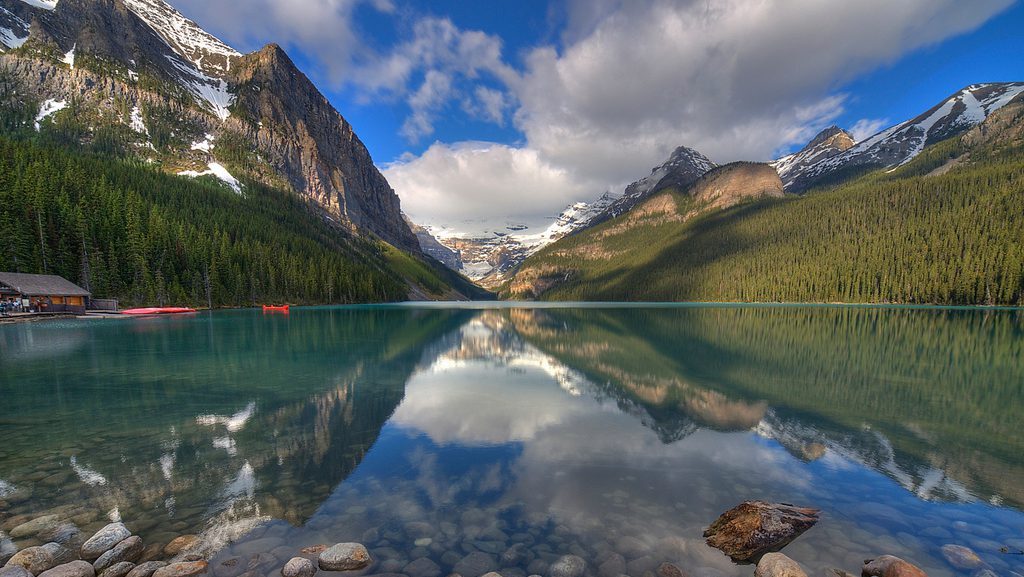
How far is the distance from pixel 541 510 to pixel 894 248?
6789 inches

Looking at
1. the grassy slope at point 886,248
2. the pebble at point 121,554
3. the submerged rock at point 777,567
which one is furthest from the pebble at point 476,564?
the grassy slope at point 886,248

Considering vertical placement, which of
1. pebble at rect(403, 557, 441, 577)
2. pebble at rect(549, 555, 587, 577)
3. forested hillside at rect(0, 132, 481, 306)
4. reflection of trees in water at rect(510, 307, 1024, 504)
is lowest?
reflection of trees in water at rect(510, 307, 1024, 504)

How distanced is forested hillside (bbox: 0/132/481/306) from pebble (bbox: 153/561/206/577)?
93.7 m

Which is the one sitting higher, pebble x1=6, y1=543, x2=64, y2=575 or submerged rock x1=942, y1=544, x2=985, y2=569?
pebble x1=6, y1=543, x2=64, y2=575

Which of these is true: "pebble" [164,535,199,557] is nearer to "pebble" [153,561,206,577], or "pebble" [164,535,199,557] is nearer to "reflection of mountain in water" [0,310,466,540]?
"reflection of mountain in water" [0,310,466,540]

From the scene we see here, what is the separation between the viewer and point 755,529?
8.20 meters

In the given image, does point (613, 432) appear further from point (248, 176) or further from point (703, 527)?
point (248, 176)

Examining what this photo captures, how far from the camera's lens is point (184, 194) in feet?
393

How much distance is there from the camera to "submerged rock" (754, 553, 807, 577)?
6.97 meters

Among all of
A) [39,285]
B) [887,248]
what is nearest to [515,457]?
[39,285]

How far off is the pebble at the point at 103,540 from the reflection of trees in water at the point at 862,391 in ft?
50.7

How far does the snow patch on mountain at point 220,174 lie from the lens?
16725 centimetres

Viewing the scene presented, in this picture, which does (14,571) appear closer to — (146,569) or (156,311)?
(146,569)

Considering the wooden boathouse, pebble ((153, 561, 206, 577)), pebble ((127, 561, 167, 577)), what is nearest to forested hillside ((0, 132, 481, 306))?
the wooden boathouse
